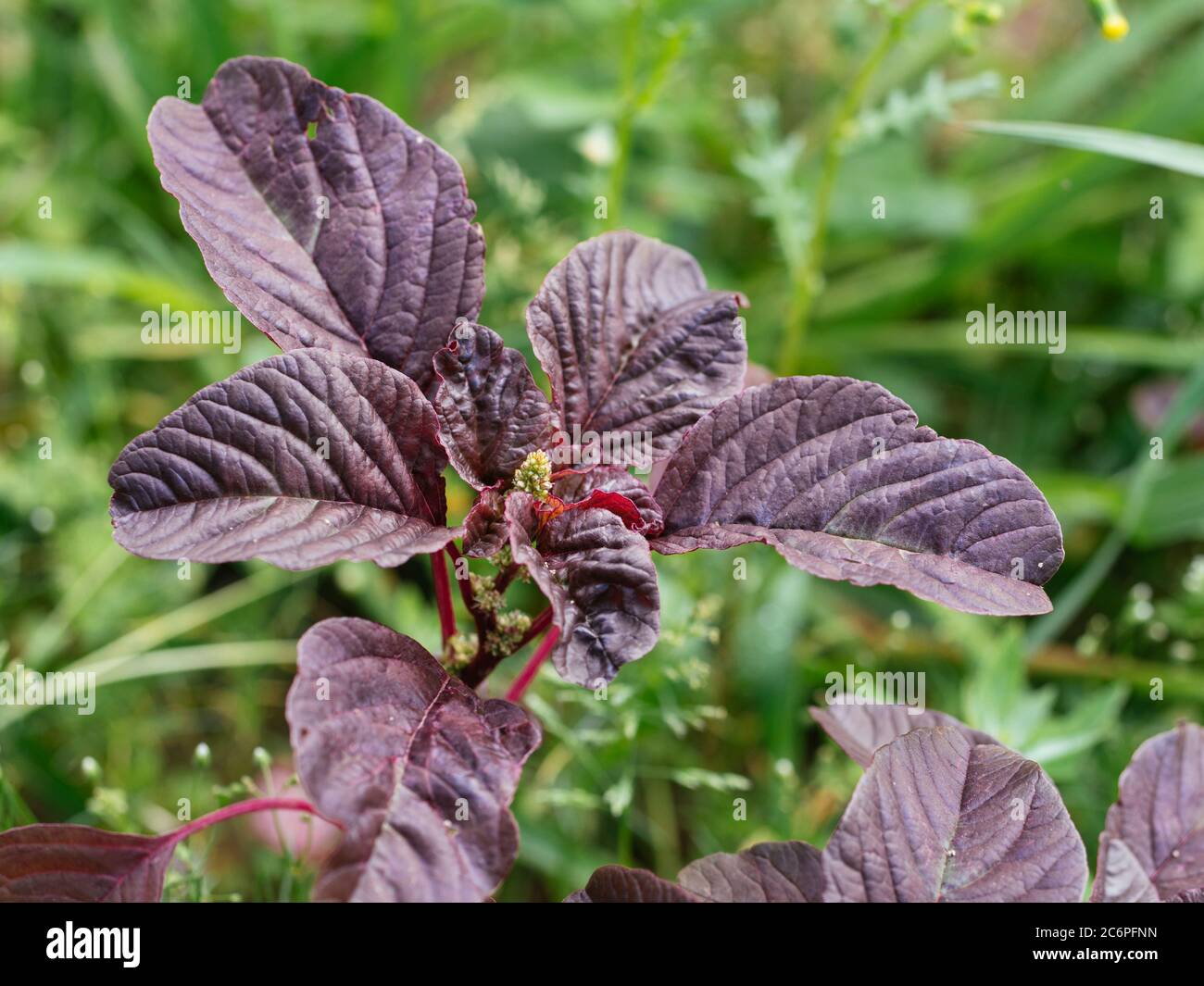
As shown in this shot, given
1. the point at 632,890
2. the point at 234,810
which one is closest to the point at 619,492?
the point at 632,890

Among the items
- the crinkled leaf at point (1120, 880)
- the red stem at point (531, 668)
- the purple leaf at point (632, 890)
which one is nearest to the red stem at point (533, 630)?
the red stem at point (531, 668)

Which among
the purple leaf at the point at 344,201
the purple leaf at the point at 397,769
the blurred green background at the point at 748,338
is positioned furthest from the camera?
the blurred green background at the point at 748,338

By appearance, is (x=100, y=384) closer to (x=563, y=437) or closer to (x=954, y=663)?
(x=563, y=437)

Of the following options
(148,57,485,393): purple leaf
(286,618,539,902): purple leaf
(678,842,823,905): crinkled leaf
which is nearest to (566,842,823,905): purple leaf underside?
(678,842,823,905): crinkled leaf

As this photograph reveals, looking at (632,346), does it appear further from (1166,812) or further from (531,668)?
(1166,812)

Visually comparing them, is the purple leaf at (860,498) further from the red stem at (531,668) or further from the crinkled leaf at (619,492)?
the red stem at (531,668)

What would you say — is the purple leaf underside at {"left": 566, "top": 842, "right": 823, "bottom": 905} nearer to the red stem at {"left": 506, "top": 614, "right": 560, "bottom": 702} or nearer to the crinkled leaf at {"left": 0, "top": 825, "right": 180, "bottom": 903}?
the red stem at {"left": 506, "top": 614, "right": 560, "bottom": 702}
